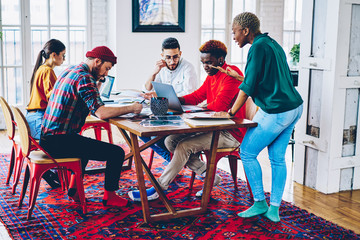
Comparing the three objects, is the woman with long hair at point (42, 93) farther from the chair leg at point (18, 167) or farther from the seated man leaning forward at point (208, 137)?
the seated man leaning forward at point (208, 137)

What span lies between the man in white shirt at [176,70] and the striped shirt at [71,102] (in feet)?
4.34

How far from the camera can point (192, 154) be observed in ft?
12.1

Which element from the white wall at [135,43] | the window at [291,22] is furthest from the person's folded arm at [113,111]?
the window at [291,22]

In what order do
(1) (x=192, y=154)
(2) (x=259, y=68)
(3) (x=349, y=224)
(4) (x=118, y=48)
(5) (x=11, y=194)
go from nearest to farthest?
1. (2) (x=259, y=68)
2. (3) (x=349, y=224)
3. (1) (x=192, y=154)
4. (5) (x=11, y=194)
5. (4) (x=118, y=48)

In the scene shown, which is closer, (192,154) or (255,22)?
(255,22)

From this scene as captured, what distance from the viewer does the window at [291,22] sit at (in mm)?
8180

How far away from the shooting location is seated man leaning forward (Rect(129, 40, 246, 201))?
3.53 m

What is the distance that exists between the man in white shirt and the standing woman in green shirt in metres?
1.22

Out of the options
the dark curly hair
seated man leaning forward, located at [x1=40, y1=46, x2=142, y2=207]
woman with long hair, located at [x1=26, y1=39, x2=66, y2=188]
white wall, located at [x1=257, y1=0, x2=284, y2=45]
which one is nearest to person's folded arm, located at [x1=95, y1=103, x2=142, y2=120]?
seated man leaning forward, located at [x1=40, y1=46, x2=142, y2=207]

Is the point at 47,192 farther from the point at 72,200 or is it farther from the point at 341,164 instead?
the point at 341,164

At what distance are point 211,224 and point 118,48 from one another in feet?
13.2

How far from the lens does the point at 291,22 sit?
8.22 meters

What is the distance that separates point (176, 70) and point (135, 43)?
2.26 metres

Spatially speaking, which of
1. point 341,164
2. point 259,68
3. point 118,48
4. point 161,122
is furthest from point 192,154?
point 118,48
